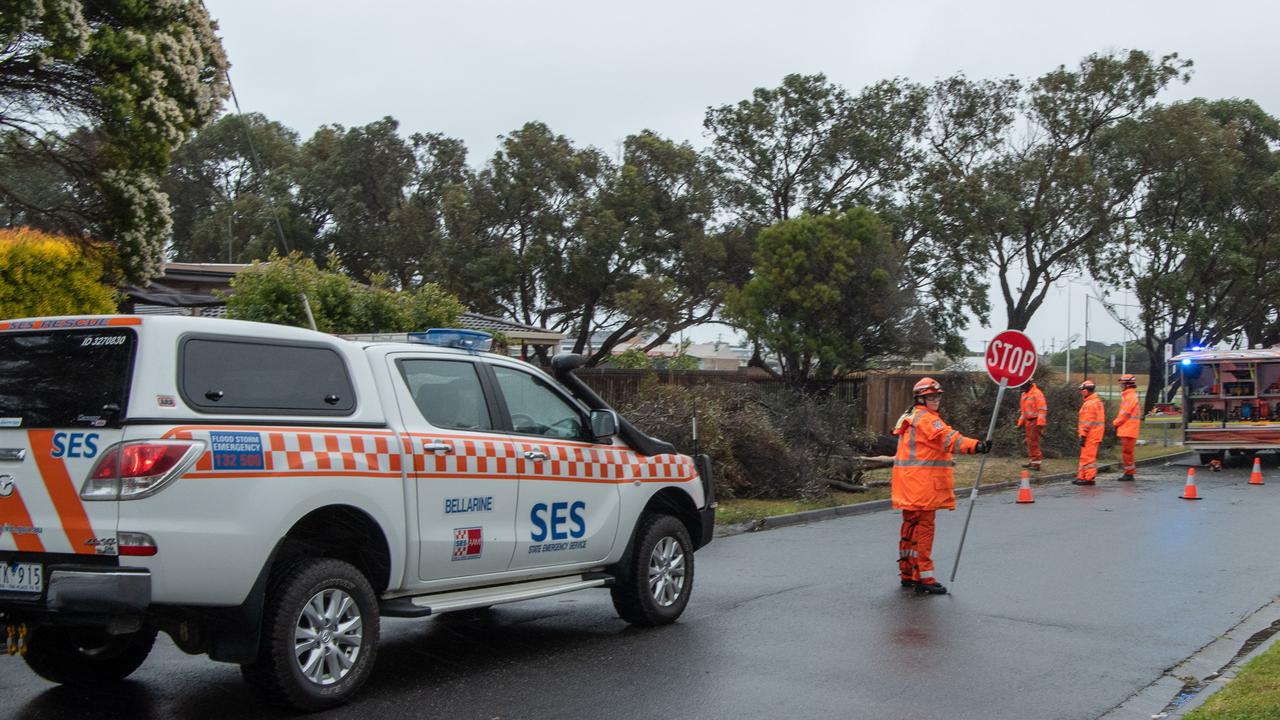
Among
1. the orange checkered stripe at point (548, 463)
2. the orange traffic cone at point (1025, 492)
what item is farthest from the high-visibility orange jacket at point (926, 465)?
the orange traffic cone at point (1025, 492)

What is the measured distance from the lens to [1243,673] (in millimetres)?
7188

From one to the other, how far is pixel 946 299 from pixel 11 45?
2642 centimetres

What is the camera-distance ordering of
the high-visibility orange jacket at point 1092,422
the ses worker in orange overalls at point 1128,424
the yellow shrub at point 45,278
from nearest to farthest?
1. the yellow shrub at point 45,278
2. the high-visibility orange jacket at point 1092,422
3. the ses worker in orange overalls at point 1128,424

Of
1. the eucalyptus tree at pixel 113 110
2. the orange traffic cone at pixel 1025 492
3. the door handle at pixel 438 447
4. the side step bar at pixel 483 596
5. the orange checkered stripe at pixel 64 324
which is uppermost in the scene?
the eucalyptus tree at pixel 113 110

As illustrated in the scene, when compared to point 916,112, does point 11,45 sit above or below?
below

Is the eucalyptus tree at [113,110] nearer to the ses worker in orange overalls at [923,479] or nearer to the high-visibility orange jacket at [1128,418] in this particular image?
the ses worker in orange overalls at [923,479]

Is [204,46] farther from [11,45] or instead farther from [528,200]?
[528,200]

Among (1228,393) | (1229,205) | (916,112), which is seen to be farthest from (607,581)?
→ (1229,205)

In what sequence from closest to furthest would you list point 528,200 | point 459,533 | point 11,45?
point 459,533
point 11,45
point 528,200

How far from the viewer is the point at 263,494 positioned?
5773mm

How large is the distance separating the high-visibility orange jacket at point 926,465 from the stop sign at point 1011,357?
6.19 feet

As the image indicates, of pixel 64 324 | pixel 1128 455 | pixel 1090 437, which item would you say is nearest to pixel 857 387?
pixel 1128 455

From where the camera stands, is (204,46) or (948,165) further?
(948,165)

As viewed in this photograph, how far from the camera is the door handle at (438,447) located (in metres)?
6.71
